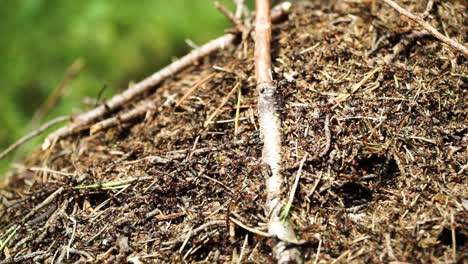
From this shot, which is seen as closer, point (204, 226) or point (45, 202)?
point (204, 226)

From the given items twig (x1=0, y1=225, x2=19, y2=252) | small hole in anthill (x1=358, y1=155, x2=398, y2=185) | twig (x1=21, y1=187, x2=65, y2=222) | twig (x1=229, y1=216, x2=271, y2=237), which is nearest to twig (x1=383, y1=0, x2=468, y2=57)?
small hole in anthill (x1=358, y1=155, x2=398, y2=185)

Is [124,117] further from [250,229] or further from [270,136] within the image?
[250,229]

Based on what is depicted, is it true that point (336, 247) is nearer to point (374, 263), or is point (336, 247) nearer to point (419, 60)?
point (374, 263)

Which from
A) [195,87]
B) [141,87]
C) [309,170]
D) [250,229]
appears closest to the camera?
[250,229]

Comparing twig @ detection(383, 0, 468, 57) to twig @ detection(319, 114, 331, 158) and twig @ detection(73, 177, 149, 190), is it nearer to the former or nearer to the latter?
twig @ detection(319, 114, 331, 158)

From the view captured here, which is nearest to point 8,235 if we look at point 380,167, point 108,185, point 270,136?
point 108,185

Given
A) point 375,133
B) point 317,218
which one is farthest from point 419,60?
point 317,218
